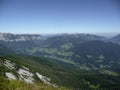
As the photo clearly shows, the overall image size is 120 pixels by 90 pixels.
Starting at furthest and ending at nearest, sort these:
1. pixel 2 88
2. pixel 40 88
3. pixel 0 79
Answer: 1. pixel 0 79
2. pixel 40 88
3. pixel 2 88

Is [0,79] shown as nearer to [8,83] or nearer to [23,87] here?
[8,83]

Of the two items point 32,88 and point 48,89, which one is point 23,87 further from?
point 48,89

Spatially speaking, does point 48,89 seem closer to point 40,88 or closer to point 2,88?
point 40,88

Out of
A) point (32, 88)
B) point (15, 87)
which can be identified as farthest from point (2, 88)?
point (32, 88)

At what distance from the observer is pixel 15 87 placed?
74.4 ft

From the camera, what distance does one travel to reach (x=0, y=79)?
84.3ft

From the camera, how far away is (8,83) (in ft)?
78.8

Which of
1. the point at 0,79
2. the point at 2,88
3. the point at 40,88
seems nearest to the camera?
the point at 2,88

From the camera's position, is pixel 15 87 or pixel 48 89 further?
pixel 48 89

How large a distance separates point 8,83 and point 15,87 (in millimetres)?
1770

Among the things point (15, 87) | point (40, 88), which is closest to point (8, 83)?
point (15, 87)

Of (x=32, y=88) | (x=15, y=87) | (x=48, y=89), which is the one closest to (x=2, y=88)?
(x=15, y=87)

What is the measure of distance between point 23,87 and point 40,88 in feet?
7.02

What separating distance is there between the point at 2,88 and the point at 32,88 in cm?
337
